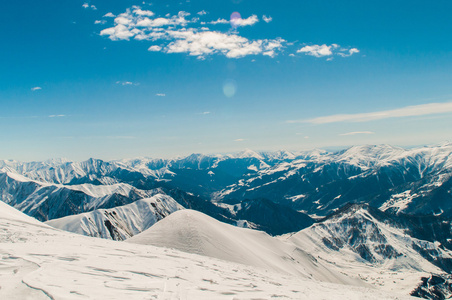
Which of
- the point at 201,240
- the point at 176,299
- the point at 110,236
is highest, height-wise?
the point at 176,299

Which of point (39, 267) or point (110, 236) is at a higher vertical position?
point (39, 267)

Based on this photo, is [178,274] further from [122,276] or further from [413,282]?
Result: [413,282]

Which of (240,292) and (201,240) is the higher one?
(240,292)

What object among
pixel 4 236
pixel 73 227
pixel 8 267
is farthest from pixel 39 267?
pixel 73 227

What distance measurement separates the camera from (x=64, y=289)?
476 inches

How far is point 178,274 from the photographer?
19.2 metres

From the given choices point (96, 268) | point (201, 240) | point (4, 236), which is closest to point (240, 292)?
point (96, 268)

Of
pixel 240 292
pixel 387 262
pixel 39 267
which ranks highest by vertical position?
pixel 39 267

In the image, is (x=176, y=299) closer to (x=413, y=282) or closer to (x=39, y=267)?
(x=39, y=267)

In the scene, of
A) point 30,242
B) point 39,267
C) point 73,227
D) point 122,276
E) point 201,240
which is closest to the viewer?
point 39,267

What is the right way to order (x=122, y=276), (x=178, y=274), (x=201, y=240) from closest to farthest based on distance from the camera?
(x=122, y=276) < (x=178, y=274) < (x=201, y=240)

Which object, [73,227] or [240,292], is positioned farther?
[73,227]

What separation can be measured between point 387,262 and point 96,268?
235567 mm

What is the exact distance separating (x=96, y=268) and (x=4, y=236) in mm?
11619
